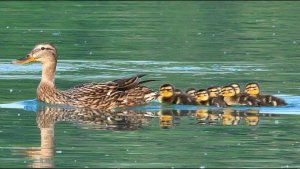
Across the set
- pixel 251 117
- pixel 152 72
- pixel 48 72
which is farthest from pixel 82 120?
pixel 152 72

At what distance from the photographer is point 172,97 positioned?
15656mm

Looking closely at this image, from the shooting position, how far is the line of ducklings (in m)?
15.4

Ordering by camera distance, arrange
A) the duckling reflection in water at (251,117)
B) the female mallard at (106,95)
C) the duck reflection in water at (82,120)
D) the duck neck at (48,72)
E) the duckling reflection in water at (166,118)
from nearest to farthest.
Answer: the duck reflection in water at (82,120)
the duckling reflection in water at (166,118)
the duckling reflection in water at (251,117)
the female mallard at (106,95)
the duck neck at (48,72)

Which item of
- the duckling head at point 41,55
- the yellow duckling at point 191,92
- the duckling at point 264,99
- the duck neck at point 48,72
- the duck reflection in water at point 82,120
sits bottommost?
the duck reflection in water at point 82,120

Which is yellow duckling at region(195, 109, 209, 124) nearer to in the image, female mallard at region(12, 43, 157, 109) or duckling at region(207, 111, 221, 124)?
duckling at region(207, 111, 221, 124)

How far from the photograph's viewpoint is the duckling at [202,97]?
15430mm

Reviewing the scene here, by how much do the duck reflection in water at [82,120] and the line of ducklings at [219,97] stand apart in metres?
0.63

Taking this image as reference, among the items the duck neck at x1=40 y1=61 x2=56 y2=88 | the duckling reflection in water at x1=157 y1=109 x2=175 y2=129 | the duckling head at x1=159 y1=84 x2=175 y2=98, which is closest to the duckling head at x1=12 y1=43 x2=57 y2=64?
the duck neck at x1=40 y1=61 x2=56 y2=88

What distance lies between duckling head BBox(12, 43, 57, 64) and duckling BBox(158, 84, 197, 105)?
166cm

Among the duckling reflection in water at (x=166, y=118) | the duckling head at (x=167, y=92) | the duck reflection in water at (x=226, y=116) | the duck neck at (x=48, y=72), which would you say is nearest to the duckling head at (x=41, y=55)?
the duck neck at (x=48, y=72)

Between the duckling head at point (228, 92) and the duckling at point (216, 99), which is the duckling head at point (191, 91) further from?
the duckling head at point (228, 92)

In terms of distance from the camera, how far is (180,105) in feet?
51.1

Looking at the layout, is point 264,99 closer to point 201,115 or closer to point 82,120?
point 201,115

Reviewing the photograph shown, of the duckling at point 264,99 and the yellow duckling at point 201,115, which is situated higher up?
the duckling at point 264,99
